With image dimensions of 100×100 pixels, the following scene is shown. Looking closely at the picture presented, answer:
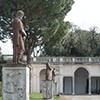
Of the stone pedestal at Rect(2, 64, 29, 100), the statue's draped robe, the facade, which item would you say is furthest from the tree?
the stone pedestal at Rect(2, 64, 29, 100)

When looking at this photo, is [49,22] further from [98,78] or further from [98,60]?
[98,78]

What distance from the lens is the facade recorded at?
60.2 meters

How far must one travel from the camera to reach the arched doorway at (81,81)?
6551 cm

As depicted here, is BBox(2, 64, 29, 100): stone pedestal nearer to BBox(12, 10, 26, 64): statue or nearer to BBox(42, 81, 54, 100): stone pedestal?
BBox(12, 10, 26, 64): statue

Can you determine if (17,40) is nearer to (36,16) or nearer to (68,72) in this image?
(36,16)

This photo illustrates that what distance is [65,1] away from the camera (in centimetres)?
4125

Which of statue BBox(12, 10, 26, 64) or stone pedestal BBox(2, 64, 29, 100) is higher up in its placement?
statue BBox(12, 10, 26, 64)

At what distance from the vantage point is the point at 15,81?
45.6ft

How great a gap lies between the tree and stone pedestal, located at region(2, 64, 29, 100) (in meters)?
24.8

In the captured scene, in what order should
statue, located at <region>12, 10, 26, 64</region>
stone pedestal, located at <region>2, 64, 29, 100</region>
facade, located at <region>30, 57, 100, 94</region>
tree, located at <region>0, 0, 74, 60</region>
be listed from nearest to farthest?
stone pedestal, located at <region>2, 64, 29, 100</region>, statue, located at <region>12, 10, 26, 64</region>, tree, located at <region>0, 0, 74, 60</region>, facade, located at <region>30, 57, 100, 94</region>

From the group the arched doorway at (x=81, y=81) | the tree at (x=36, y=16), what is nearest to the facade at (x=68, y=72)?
the arched doorway at (x=81, y=81)

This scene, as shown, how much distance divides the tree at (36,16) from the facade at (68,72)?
18013 millimetres

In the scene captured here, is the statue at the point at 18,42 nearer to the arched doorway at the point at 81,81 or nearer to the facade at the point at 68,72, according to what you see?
the facade at the point at 68,72

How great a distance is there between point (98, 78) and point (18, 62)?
5168 cm
